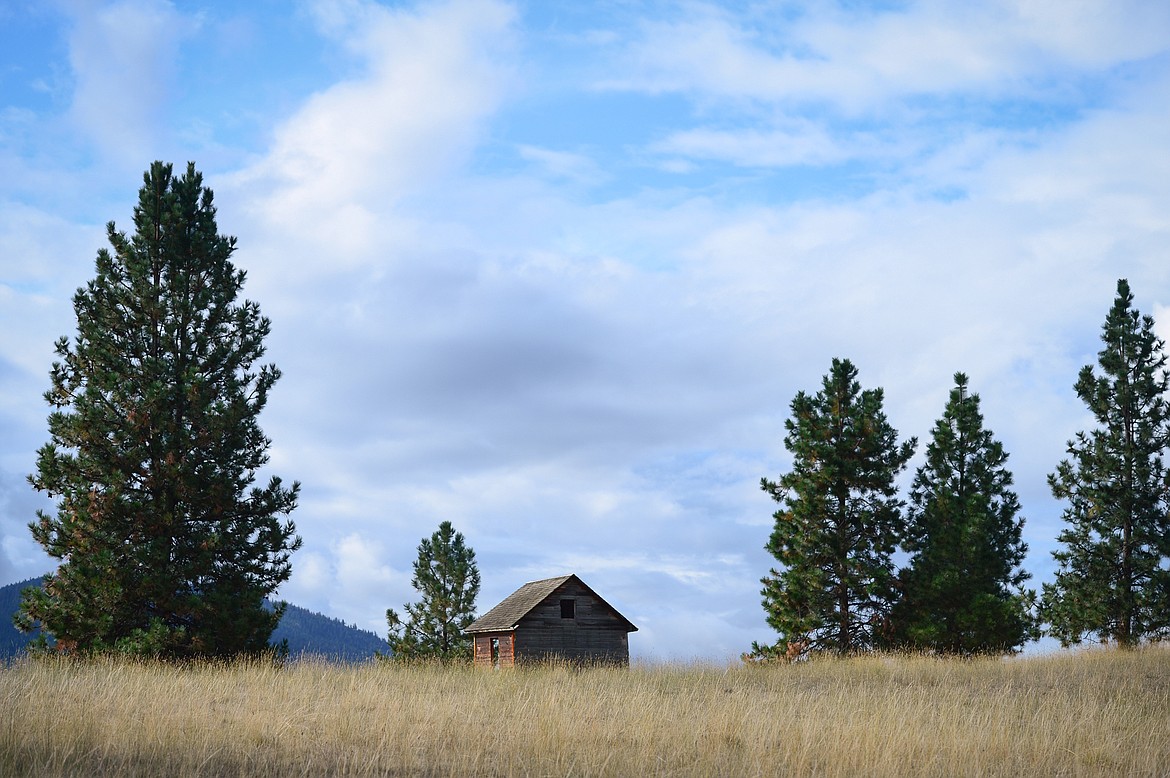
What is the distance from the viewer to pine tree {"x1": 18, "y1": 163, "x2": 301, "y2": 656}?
23406mm

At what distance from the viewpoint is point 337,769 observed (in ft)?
32.9

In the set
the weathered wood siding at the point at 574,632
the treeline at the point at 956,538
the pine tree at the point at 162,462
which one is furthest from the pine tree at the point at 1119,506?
the pine tree at the point at 162,462

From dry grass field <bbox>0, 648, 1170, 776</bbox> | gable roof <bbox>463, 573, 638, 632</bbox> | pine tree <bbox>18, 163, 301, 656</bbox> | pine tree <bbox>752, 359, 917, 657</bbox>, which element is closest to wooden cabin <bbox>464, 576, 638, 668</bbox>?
gable roof <bbox>463, 573, 638, 632</bbox>

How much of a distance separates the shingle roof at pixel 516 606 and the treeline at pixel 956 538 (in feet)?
30.4

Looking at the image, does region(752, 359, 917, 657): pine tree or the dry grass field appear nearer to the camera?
the dry grass field

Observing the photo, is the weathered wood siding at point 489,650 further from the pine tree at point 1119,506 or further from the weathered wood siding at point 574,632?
the pine tree at point 1119,506

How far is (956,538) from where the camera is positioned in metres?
35.5

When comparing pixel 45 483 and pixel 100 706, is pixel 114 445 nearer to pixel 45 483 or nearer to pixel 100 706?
pixel 45 483

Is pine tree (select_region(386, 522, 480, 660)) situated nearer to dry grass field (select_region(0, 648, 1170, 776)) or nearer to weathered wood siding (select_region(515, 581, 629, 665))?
weathered wood siding (select_region(515, 581, 629, 665))

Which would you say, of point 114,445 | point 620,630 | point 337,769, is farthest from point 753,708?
point 620,630

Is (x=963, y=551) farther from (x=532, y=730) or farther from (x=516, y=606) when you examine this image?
(x=532, y=730)

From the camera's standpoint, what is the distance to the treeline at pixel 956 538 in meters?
34.3

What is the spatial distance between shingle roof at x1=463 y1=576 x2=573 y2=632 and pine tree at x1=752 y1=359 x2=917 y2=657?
9.22 metres

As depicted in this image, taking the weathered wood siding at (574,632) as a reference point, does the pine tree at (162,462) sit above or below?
above
